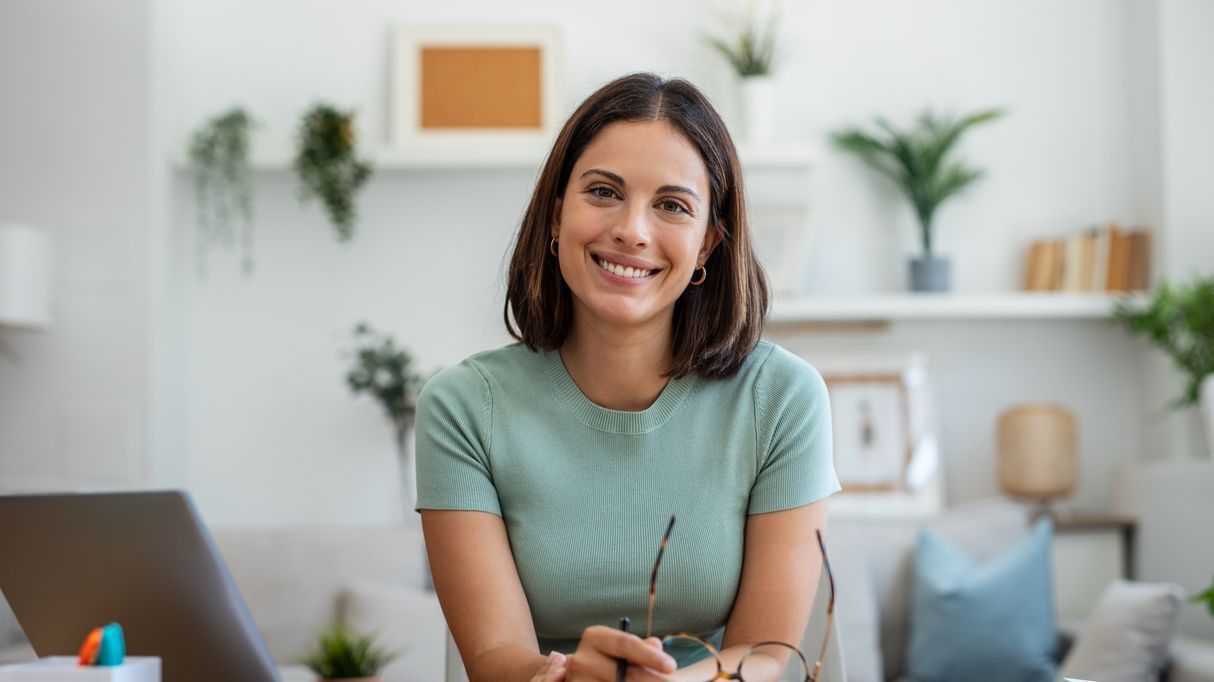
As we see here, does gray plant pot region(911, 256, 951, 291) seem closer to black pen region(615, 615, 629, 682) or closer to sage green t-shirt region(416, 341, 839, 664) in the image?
sage green t-shirt region(416, 341, 839, 664)

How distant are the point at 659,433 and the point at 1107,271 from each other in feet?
9.27

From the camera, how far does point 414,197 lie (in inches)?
158

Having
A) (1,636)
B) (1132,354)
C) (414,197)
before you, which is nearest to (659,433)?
(1,636)

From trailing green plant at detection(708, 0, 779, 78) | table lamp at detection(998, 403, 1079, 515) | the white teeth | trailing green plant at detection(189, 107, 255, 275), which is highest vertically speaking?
trailing green plant at detection(708, 0, 779, 78)

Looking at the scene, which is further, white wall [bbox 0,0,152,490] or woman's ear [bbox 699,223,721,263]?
white wall [bbox 0,0,152,490]

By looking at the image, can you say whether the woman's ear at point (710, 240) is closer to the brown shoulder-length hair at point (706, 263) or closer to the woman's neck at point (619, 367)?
the brown shoulder-length hair at point (706, 263)

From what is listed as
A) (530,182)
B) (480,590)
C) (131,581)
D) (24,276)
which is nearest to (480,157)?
(530,182)

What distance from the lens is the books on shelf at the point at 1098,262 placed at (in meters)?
3.86

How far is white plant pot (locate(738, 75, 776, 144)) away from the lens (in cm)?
386

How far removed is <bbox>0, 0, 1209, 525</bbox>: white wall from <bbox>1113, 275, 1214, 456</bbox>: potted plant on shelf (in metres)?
0.42

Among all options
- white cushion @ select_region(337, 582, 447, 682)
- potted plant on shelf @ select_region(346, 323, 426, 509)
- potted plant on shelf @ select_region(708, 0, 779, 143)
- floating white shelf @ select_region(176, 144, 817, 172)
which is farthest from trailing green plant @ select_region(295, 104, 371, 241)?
white cushion @ select_region(337, 582, 447, 682)

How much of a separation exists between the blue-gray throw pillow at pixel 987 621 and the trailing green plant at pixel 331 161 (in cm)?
207

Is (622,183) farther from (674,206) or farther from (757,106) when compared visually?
(757,106)

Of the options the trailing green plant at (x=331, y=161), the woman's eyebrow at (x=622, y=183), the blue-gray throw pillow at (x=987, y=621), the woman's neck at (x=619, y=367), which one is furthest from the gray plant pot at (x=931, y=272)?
the woman's eyebrow at (x=622, y=183)
